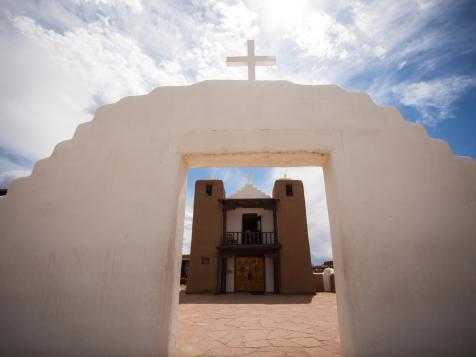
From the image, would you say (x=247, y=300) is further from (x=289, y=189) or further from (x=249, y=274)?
(x=289, y=189)

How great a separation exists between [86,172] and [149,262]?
127cm

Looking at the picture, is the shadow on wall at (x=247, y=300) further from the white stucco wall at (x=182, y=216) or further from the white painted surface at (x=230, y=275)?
the white stucco wall at (x=182, y=216)

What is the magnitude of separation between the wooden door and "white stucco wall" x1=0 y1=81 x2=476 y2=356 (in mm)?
12926

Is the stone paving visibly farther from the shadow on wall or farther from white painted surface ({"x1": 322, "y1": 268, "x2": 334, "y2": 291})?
white painted surface ({"x1": 322, "y1": 268, "x2": 334, "y2": 291})

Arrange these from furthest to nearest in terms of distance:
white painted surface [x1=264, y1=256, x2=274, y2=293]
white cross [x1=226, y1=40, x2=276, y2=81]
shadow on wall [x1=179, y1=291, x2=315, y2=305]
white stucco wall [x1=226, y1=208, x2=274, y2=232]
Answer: white stucco wall [x1=226, y1=208, x2=274, y2=232] < white painted surface [x1=264, y1=256, x2=274, y2=293] < shadow on wall [x1=179, y1=291, x2=315, y2=305] < white cross [x1=226, y1=40, x2=276, y2=81]

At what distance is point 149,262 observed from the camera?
2.47m

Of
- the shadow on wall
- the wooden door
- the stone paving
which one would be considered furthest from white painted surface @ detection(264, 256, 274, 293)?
the stone paving

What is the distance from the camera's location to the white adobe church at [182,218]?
2303 mm

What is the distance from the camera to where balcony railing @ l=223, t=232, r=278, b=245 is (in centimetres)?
1520

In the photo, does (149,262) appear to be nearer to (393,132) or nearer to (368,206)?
(368,206)

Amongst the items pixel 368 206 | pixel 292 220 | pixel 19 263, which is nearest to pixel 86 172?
pixel 19 263

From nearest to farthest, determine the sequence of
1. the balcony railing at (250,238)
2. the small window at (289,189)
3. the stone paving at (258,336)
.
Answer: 1. the stone paving at (258,336)
2. the balcony railing at (250,238)
3. the small window at (289,189)

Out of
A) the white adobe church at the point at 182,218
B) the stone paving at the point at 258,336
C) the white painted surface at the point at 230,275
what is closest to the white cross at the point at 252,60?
the white adobe church at the point at 182,218

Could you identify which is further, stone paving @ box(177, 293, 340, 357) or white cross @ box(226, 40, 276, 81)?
white cross @ box(226, 40, 276, 81)
